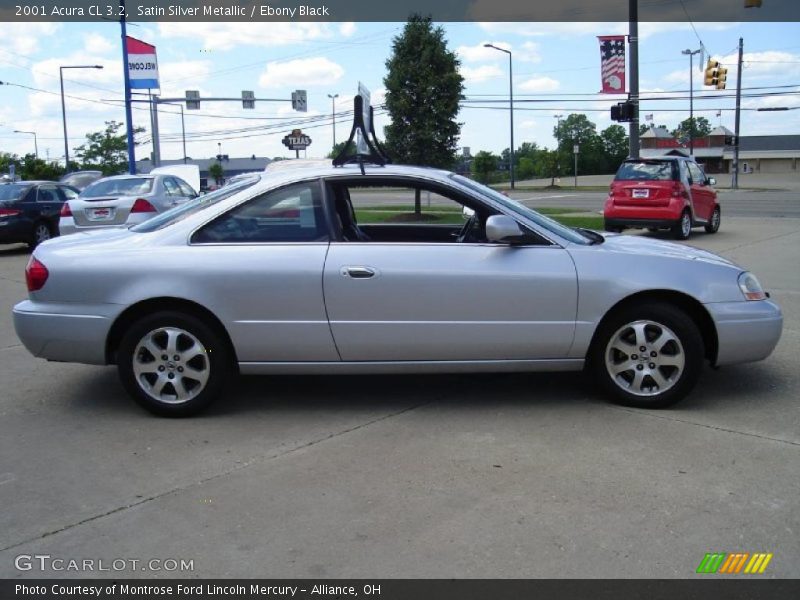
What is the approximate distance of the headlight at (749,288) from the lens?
505 cm

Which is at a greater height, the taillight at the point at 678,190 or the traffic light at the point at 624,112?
the traffic light at the point at 624,112

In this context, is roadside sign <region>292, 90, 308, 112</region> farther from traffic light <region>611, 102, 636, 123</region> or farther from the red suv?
the red suv

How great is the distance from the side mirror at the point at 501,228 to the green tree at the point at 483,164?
39.7 m

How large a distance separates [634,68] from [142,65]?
1719 cm

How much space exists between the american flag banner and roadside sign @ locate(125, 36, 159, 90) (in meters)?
15.9

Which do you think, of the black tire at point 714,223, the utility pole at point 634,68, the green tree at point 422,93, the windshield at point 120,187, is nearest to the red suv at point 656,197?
the black tire at point 714,223

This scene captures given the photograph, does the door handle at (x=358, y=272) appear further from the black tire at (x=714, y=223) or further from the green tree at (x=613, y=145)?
the green tree at (x=613, y=145)

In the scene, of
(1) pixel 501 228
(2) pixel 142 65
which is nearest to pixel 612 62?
(1) pixel 501 228

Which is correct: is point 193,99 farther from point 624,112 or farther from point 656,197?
point 656,197

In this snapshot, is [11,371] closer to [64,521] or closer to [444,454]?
[64,521]

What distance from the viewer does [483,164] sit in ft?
147

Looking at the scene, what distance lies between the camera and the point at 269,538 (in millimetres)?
3371

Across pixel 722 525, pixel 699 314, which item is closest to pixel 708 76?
pixel 699 314

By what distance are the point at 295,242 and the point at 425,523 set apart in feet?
7.09
